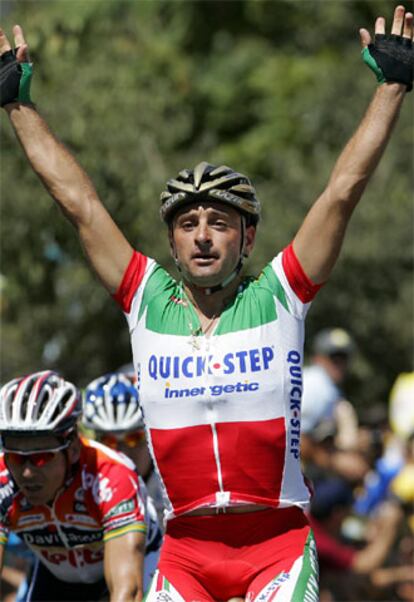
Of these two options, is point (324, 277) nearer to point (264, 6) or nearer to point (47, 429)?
point (47, 429)

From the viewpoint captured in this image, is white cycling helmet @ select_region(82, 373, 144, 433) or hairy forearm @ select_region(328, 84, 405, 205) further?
white cycling helmet @ select_region(82, 373, 144, 433)

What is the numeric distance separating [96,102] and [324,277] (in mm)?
10403

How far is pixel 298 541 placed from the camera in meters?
5.74

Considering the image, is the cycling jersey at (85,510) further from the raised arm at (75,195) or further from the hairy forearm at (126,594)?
the raised arm at (75,195)

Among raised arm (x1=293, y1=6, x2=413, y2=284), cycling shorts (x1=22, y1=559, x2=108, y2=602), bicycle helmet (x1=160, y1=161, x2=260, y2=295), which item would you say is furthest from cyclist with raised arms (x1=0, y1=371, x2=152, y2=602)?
raised arm (x1=293, y1=6, x2=413, y2=284)

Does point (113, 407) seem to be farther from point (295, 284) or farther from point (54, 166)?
point (295, 284)

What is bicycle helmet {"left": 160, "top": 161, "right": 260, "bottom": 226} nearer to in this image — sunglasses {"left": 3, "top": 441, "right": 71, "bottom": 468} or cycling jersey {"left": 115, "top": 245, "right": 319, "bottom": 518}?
cycling jersey {"left": 115, "top": 245, "right": 319, "bottom": 518}

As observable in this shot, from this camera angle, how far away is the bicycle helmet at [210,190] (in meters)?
5.88

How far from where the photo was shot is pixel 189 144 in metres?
25.4

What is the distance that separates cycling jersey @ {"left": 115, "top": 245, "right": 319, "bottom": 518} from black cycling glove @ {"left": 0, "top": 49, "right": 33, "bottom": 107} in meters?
1.12

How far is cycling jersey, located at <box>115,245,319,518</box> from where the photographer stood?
18.6 ft

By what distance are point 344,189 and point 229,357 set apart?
799 mm

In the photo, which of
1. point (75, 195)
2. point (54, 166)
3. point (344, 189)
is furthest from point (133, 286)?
point (344, 189)

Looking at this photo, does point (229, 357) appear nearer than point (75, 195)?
Yes
